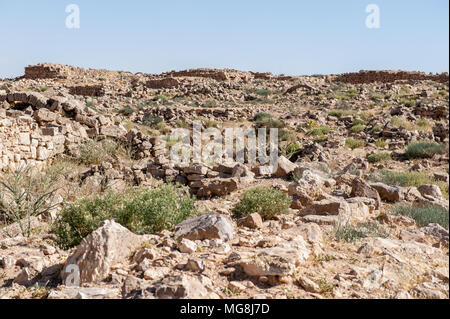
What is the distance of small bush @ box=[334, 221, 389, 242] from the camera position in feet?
15.3

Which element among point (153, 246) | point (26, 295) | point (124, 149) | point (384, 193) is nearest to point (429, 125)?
point (384, 193)

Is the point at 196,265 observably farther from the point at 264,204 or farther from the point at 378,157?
the point at 378,157

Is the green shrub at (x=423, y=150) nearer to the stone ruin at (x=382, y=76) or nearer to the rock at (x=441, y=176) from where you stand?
the rock at (x=441, y=176)

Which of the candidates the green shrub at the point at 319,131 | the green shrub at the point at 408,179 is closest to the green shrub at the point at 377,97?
the green shrub at the point at 319,131

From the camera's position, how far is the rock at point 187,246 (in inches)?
155

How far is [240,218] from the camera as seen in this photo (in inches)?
233

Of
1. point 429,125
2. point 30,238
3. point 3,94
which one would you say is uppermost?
point 3,94

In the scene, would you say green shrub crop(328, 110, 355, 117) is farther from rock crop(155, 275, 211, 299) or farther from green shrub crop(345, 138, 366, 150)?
rock crop(155, 275, 211, 299)

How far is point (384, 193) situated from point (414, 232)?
1998mm

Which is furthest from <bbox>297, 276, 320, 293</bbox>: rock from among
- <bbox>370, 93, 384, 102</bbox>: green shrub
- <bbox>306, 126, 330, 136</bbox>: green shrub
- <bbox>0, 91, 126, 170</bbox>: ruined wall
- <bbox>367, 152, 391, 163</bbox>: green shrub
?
<bbox>370, 93, 384, 102</bbox>: green shrub

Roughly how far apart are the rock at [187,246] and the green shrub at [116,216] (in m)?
0.92

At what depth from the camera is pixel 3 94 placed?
45.7ft

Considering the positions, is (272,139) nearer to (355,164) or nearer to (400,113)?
(355,164)

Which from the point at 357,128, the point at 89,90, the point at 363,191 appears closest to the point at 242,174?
the point at 363,191
